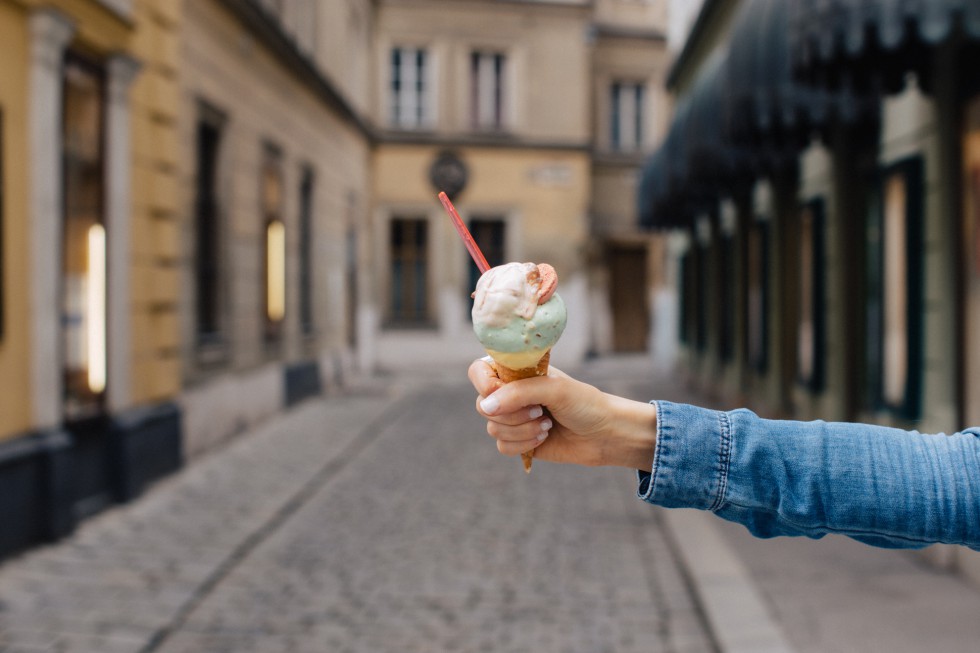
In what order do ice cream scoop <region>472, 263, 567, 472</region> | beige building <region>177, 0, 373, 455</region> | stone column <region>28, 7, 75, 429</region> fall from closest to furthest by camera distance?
ice cream scoop <region>472, 263, 567, 472</region>, stone column <region>28, 7, 75, 429</region>, beige building <region>177, 0, 373, 455</region>

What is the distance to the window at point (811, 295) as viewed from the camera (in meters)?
8.75

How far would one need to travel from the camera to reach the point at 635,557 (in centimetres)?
601

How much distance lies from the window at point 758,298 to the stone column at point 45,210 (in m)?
8.09

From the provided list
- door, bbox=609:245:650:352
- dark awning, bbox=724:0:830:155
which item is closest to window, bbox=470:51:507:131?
door, bbox=609:245:650:352

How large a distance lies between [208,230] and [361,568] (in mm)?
5638

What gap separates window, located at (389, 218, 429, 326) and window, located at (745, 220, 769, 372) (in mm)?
10266

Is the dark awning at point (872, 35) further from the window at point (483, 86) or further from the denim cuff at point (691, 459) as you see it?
the window at point (483, 86)

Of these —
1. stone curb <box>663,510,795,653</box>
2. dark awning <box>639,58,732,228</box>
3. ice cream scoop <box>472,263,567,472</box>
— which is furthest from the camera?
dark awning <box>639,58,732,228</box>

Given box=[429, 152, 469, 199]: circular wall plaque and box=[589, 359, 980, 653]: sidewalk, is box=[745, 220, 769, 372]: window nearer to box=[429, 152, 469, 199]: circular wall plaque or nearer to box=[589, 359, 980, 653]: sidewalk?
box=[589, 359, 980, 653]: sidewalk

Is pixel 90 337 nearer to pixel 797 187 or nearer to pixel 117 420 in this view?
pixel 117 420

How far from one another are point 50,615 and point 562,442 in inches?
164

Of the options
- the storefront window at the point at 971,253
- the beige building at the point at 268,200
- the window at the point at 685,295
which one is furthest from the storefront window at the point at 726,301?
the storefront window at the point at 971,253

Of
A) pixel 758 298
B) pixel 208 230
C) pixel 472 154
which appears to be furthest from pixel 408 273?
pixel 208 230

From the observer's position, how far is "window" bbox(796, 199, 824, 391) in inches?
344
